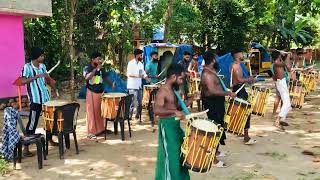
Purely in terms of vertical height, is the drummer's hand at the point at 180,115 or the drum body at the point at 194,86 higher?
the drummer's hand at the point at 180,115

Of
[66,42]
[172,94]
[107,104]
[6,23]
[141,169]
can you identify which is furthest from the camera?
[66,42]

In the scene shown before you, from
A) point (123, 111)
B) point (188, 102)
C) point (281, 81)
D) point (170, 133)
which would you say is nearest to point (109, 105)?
point (123, 111)

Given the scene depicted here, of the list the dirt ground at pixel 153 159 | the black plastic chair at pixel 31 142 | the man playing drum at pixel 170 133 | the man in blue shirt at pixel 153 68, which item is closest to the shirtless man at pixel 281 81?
the dirt ground at pixel 153 159

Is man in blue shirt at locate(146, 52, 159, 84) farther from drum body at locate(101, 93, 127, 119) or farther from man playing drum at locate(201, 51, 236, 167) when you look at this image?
man playing drum at locate(201, 51, 236, 167)

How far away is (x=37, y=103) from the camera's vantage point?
22.4 ft

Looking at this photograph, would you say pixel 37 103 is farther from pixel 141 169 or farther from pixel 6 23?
pixel 6 23

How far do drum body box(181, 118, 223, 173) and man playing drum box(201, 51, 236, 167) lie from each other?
4.99ft

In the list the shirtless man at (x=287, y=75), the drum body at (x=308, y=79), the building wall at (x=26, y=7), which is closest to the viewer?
the shirtless man at (x=287, y=75)

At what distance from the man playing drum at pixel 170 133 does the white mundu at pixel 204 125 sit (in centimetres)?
20

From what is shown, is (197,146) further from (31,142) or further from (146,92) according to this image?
(146,92)

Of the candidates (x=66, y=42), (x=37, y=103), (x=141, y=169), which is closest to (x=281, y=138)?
(x=141, y=169)

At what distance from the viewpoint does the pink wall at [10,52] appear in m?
11.0

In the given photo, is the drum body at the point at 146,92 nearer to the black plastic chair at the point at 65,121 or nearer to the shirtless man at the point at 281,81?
the shirtless man at the point at 281,81

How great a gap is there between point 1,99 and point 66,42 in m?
5.55
